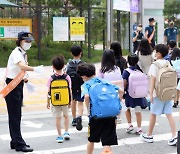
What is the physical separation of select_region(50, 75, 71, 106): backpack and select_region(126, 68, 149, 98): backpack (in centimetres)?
109

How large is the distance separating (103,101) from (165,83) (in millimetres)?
1710

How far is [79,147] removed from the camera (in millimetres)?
7051

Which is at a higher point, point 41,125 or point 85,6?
point 85,6

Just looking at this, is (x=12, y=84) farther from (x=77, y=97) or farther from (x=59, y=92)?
(x=77, y=97)

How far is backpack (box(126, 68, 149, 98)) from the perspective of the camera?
7.40m

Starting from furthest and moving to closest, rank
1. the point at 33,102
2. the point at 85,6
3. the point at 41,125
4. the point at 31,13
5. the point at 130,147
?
the point at 85,6
the point at 31,13
the point at 33,102
the point at 41,125
the point at 130,147

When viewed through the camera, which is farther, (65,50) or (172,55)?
(65,50)

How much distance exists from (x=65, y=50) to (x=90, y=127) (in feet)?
43.5

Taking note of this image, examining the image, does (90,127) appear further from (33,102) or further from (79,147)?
(33,102)

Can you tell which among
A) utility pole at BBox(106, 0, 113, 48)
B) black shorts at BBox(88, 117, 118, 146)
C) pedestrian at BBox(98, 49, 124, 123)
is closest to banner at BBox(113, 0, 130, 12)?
utility pole at BBox(106, 0, 113, 48)

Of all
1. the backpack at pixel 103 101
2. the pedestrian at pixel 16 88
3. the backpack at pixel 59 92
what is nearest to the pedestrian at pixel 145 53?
the backpack at pixel 59 92

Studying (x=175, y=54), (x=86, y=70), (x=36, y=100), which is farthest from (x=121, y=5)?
(x=86, y=70)

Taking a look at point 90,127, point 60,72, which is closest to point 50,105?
point 60,72

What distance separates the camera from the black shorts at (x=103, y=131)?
18.4 ft
